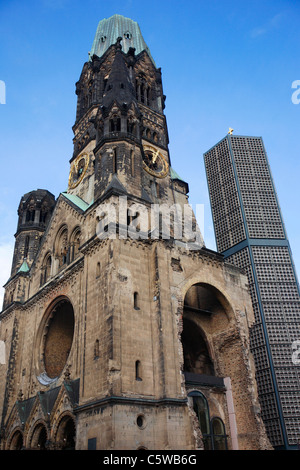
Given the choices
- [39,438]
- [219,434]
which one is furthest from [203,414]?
[39,438]

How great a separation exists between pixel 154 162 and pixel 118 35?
1893cm

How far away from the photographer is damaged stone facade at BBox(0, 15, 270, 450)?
68.3ft

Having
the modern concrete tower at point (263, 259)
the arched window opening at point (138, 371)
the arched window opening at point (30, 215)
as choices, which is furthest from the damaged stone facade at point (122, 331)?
the modern concrete tower at point (263, 259)

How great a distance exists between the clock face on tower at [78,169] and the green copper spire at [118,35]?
14125 mm

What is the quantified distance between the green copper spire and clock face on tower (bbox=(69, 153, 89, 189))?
46.3ft

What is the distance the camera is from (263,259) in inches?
1501

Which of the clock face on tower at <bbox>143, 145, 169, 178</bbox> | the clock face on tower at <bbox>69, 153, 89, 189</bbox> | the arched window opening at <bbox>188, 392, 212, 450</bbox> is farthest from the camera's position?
the clock face on tower at <bbox>69, 153, 89, 189</bbox>

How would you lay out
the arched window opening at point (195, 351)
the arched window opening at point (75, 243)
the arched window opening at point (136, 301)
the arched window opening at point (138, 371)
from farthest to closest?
the arched window opening at point (75, 243)
the arched window opening at point (195, 351)
the arched window opening at point (136, 301)
the arched window opening at point (138, 371)

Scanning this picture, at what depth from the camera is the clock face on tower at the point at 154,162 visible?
3537cm

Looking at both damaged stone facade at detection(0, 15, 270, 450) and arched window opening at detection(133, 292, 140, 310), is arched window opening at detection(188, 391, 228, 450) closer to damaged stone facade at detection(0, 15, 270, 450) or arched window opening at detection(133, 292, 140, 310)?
damaged stone facade at detection(0, 15, 270, 450)

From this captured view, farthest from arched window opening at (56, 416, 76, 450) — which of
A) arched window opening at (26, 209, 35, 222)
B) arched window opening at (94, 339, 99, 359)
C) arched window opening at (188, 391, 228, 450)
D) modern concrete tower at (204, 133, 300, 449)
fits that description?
arched window opening at (26, 209, 35, 222)

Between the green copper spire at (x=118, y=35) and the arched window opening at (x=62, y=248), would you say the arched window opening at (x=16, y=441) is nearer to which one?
the arched window opening at (x=62, y=248)

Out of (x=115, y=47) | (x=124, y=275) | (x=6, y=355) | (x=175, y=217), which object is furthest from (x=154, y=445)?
(x=115, y=47)

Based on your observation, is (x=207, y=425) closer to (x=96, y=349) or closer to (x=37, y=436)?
(x=96, y=349)
